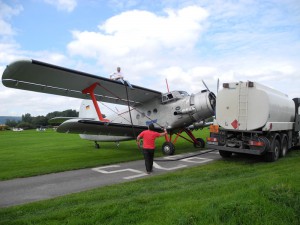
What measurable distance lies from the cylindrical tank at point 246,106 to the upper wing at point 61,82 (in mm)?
5165

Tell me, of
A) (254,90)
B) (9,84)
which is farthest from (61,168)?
(254,90)

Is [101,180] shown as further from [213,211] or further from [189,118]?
[189,118]

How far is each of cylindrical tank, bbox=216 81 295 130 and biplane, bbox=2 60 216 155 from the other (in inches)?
120

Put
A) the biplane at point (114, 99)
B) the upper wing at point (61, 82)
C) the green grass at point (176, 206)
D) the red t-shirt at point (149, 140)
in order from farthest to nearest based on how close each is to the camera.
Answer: the biplane at point (114, 99) < the upper wing at point (61, 82) < the red t-shirt at point (149, 140) < the green grass at point (176, 206)

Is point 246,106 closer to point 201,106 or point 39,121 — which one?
point 201,106

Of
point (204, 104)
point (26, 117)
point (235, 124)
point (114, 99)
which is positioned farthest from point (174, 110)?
point (26, 117)

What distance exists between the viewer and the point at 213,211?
4.60m

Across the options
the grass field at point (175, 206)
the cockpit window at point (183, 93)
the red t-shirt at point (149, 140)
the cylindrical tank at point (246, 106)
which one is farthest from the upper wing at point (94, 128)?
the grass field at point (175, 206)

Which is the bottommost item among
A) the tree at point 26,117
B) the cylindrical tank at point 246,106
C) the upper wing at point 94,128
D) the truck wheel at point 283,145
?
the truck wheel at point 283,145

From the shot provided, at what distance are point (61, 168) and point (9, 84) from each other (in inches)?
165

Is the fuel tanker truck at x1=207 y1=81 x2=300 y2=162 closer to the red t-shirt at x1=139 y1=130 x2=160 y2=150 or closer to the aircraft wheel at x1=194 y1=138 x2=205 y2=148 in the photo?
the red t-shirt at x1=139 y1=130 x2=160 y2=150

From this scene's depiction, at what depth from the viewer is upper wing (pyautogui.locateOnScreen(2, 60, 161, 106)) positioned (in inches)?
412

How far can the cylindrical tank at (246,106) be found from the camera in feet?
33.8

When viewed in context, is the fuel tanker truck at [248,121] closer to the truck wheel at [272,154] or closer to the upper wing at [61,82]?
the truck wheel at [272,154]
